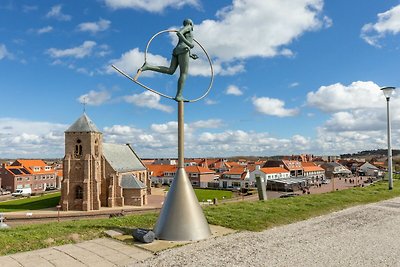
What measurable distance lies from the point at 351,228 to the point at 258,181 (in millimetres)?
9375

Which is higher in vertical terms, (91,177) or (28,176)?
(91,177)

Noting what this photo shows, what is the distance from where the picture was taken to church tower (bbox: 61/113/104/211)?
46.4m

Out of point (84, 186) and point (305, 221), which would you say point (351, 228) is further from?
point (84, 186)

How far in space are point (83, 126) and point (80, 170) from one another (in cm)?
624

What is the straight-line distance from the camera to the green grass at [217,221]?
36.3 feet

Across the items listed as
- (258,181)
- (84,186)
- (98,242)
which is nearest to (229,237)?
(98,242)

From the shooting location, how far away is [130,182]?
51.1 m

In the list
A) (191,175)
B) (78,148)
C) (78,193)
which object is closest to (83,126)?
(78,148)

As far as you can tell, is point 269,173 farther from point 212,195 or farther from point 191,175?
point 212,195

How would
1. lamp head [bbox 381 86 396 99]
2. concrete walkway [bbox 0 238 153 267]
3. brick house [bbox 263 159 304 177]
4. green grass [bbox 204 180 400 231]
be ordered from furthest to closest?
brick house [bbox 263 159 304 177], lamp head [bbox 381 86 396 99], green grass [bbox 204 180 400 231], concrete walkway [bbox 0 238 153 267]

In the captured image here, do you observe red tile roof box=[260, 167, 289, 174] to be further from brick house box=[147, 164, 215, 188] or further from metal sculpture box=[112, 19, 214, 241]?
metal sculpture box=[112, 19, 214, 241]

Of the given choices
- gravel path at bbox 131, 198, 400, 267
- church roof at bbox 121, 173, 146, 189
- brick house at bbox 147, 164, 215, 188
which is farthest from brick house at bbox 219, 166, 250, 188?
gravel path at bbox 131, 198, 400, 267

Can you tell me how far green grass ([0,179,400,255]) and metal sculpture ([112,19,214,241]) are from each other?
7.13 ft

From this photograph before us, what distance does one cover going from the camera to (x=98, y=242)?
11312 millimetres
